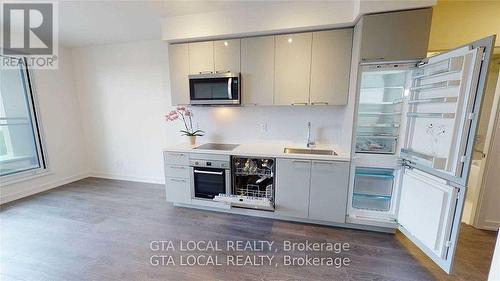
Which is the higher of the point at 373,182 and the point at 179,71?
the point at 179,71

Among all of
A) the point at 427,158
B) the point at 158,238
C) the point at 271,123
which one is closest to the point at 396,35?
the point at 427,158

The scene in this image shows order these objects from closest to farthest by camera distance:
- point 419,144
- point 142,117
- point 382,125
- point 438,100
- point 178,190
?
point 438,100 → point 419,144 → point 382,125 → point 178,190 → point 142,117

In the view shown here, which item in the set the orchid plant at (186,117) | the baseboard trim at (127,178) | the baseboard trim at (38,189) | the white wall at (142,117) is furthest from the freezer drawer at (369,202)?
the baseboard trim at (38,189)

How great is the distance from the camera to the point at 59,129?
3.75m

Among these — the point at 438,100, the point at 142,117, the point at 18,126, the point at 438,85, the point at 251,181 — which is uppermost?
the point at 438,85

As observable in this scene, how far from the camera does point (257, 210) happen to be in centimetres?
264

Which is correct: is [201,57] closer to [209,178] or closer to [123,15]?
[123,15]


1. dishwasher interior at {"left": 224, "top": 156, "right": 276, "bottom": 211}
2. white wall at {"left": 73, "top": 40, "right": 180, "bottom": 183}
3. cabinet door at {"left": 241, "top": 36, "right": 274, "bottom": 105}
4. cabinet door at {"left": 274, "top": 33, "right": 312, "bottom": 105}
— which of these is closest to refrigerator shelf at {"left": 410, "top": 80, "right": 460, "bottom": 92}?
cabinet door at {"left": 274, "top": 33, "right": 312, "bottom": 105}

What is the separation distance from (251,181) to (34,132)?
3.79 metres

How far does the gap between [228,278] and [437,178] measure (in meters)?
1.96

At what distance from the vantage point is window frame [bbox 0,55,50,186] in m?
3.21

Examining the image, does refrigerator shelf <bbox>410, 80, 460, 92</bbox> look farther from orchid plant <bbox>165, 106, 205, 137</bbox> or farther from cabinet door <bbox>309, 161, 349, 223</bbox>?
orchid plant <bbox>165, 106, 205, 137</bbox>

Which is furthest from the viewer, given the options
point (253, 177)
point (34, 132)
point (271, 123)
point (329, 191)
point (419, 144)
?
point (34, 132)

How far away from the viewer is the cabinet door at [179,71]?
2809 mm
